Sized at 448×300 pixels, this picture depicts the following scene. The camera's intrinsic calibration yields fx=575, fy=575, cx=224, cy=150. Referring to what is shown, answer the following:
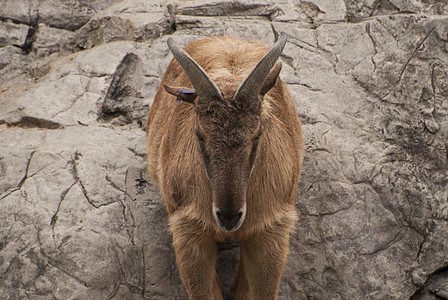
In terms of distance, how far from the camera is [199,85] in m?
4.30

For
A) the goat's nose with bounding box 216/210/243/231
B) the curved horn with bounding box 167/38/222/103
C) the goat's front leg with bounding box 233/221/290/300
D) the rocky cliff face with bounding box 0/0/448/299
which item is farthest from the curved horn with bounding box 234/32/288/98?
the rocky cliff face with bounding box 0/0/448/299

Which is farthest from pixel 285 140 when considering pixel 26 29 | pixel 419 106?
pixel 26 29

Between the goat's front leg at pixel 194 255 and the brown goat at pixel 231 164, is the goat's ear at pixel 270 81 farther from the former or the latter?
the goat's front leg at pixel 194 255

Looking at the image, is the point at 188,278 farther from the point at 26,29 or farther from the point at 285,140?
the point at 26,29

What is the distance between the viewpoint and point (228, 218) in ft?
13.8

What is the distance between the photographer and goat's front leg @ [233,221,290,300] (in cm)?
508

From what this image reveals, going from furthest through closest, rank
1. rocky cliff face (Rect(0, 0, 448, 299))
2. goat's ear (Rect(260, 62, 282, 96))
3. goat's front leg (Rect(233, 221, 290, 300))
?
rocky cliff face (Rect(0, 0, 448, 299)) → goat's front leg (Rect(233, 221, 290, 300)) → goat's ear (Rect(260, 62, 282, 96))

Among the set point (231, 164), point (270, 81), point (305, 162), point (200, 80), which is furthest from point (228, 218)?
point (305, 162)

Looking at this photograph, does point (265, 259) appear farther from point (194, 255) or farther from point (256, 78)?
point (256, 78)

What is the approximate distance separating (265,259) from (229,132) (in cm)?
147

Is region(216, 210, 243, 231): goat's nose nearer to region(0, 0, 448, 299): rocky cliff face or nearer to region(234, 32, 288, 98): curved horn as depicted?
region(234, 32, 288, 98): curved horn

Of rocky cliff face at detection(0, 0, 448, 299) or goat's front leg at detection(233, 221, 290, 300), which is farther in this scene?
rocky cliff face at detection(0, 0, 448, 299)

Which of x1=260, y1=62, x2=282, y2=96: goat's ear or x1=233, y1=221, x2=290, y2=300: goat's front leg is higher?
x1=260, y1=62, x2=282, y2=96: goat's ear

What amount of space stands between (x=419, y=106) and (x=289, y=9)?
88.1 inches
